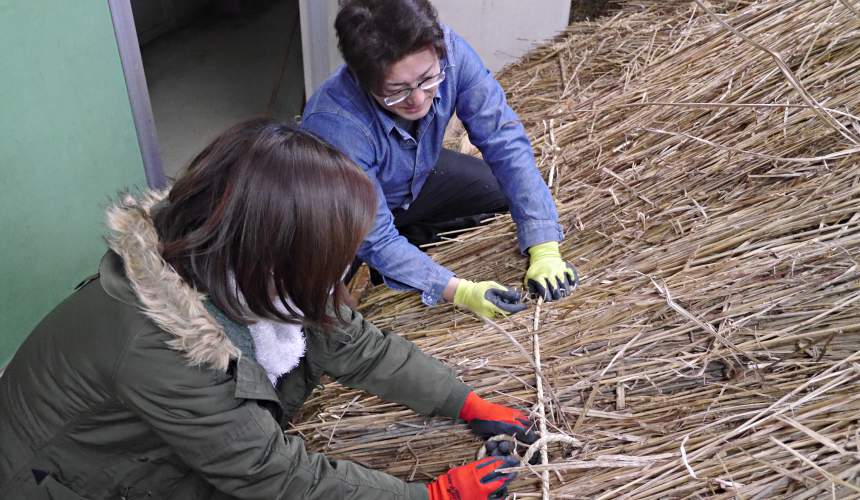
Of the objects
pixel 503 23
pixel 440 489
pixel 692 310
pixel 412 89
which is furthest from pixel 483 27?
pixel 440 489

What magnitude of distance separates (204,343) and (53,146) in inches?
46.9

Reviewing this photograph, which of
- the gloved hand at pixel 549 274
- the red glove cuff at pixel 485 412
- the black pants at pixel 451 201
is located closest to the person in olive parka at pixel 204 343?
the red glove cuff at pixel 485 412

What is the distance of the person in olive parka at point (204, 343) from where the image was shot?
0.95m

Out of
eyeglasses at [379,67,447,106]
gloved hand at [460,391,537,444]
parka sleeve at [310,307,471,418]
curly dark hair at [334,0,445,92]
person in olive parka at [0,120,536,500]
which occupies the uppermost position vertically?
curly dark hair at [334,0,445,92]

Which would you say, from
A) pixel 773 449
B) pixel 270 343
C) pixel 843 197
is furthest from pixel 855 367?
pixel 270 343

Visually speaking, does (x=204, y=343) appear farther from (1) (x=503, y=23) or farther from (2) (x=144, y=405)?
(1) (x=503, y=23)

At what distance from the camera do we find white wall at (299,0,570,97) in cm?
296

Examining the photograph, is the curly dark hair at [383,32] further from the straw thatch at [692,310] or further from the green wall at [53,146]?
the green wall at [53,146]

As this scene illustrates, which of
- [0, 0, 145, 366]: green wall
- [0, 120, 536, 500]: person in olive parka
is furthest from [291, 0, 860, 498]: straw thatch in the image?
[0, 0, 145, 366]: green wall

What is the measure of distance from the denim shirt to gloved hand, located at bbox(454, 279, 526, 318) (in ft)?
0.23

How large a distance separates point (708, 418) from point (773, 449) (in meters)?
0.12

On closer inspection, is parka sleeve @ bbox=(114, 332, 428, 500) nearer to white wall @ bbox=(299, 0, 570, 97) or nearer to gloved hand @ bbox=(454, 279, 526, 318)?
gloved hand @ bbox=(454, 279, 526, 318)

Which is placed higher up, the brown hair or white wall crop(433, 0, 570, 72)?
white wall crop(433, 0, 570, 72)

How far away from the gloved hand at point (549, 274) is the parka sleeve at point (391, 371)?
362mm
